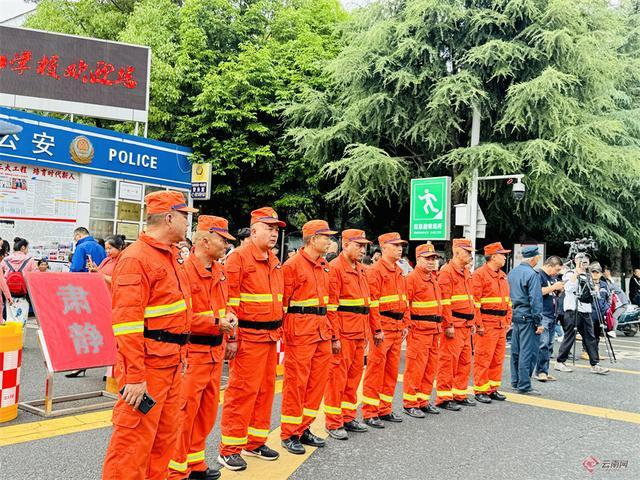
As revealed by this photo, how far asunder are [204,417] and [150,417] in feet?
3.12

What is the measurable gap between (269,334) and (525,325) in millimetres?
4660

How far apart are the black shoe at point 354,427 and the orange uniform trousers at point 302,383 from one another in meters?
0.70

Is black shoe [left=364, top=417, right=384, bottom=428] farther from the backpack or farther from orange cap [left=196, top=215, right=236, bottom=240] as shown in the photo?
the backpack

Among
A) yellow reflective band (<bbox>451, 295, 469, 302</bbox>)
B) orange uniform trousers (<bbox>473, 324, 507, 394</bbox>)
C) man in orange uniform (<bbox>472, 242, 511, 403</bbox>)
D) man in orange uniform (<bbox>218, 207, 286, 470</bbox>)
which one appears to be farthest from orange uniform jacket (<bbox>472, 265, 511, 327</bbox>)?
man in orange uniform (<bbox>218, 207, 286, 470</bbox>)

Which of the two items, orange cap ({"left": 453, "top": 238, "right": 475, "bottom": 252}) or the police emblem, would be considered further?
the police emblem

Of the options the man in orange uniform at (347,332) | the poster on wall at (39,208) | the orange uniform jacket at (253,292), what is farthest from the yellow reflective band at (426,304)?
the poster on wall at (39,208)

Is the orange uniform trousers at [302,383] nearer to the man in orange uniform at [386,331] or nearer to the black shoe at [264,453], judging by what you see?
the black shoe at [264,453]

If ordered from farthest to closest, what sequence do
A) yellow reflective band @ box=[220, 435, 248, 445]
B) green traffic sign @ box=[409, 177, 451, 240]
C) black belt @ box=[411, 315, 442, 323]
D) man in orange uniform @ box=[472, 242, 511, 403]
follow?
green traffic sign @ box=[409, 177, 451, 240]
man in orange uniform @ box=[472, 242, 511, 403]
black belt @ box=[411, 315, 442, 323]
yellow reflective band @ box=[220, 435, 248, 445]

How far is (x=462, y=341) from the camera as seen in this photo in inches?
269

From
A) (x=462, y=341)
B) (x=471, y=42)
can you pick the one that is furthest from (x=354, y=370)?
(x=471, y=42)

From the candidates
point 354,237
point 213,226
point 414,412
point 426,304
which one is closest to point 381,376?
point 414,412

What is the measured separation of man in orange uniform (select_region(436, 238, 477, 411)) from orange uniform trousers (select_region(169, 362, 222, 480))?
3.30 m

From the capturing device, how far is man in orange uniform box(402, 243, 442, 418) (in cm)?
629

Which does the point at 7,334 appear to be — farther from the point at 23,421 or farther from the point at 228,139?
the point at 228,139
